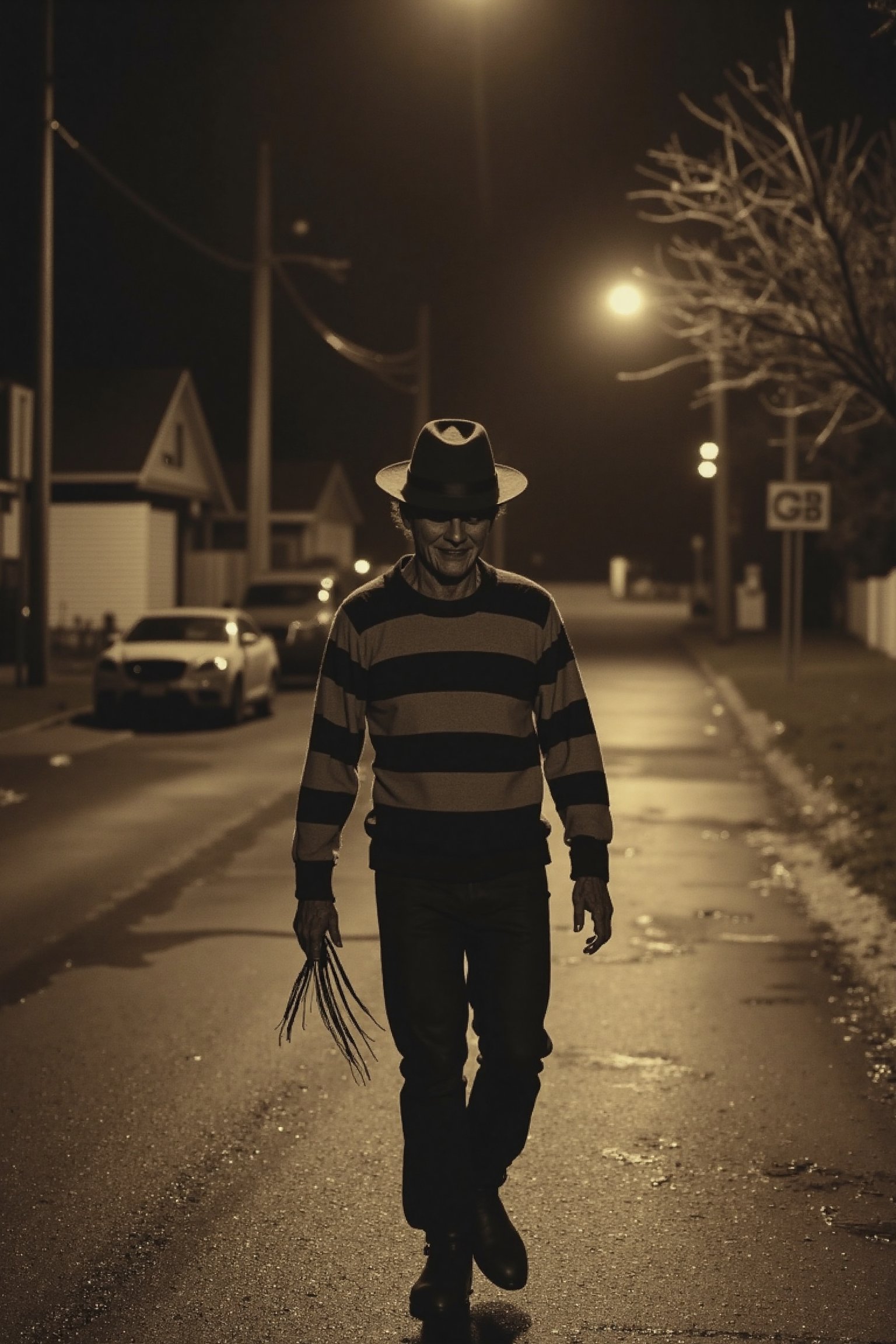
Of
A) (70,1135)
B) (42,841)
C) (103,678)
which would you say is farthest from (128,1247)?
(103,678)

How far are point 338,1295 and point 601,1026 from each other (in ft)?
10.3

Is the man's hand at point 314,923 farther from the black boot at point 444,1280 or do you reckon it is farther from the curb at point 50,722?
the curb at point 50,722

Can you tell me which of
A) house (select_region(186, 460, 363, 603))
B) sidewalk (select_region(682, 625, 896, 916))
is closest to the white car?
sidewalk (select_region(682, 625, 896, 916))

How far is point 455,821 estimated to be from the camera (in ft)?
15.0

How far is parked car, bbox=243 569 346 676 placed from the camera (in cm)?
3062

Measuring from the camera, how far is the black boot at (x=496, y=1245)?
4629mm

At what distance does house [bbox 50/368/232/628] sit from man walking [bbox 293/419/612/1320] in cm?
3673

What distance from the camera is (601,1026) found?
7.65 meters

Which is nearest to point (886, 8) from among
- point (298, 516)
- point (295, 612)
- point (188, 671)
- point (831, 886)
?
point (831, 886)

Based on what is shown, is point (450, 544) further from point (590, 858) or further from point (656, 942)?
point (656, 942)

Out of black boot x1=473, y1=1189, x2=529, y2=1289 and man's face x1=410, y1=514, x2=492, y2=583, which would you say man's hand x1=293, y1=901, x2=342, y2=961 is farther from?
man's face x1=410, y1=514, x2=492, y2=583

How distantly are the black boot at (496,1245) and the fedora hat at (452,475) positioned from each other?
163cm

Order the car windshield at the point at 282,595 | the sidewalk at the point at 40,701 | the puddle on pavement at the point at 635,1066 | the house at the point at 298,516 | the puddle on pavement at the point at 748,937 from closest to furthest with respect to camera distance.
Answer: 1. the puddle on pavement at the point at 635,1066
2. the puddle on pavement at the point at 748,937
3. the sidewalk at the point at 40,701
4. the car windshield at the point at 282,595
5. the house at the point at 298,516

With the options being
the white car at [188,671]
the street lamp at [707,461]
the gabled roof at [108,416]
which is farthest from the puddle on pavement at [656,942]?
the gabled roof at [108,416]
